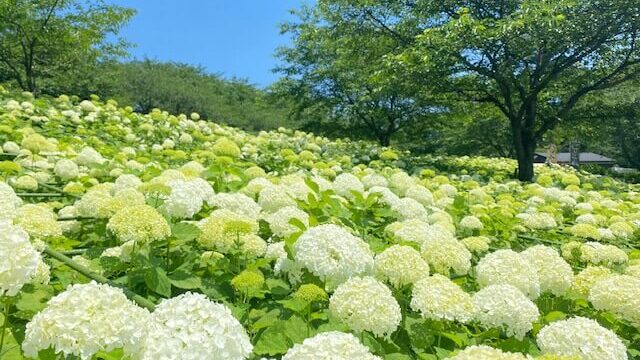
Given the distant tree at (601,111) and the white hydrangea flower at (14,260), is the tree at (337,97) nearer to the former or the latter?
the distant tree at (601,111)

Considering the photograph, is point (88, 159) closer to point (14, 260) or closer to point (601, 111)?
point (14, 260)

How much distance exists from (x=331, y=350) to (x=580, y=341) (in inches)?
42.0

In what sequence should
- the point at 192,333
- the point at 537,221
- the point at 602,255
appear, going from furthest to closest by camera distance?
the point at 537,221 → the point at 602,255 → the point at 192,333

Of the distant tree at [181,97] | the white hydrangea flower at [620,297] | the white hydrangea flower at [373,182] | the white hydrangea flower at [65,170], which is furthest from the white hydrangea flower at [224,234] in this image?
the distant tree at [181,97]

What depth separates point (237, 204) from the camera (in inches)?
111

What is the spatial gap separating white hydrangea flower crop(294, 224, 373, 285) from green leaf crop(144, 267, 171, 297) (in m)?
0.52

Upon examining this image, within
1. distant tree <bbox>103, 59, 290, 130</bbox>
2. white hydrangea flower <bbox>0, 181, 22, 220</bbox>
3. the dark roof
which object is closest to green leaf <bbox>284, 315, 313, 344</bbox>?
white hydrangea flower <bbox>0, 181, 22, 220</bbox>

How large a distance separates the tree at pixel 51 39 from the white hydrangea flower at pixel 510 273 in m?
18.7

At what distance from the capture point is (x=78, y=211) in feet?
8.79

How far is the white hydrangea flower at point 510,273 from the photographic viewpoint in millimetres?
2506

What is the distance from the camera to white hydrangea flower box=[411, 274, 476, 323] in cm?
202

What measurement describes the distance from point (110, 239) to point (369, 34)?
1450 centimetres

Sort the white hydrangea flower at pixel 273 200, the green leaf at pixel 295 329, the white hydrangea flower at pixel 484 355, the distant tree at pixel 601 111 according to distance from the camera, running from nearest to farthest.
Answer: the white hydrangea flower at pixel 484 355
the green leaf at pixel 295 329
the white hydrangea flower at pixel 273 200
the distant tree at pixel 601 111

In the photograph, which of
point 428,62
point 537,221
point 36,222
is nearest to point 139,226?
point 36,222
